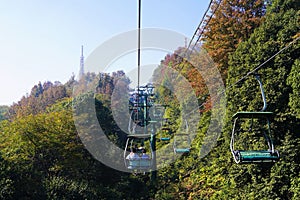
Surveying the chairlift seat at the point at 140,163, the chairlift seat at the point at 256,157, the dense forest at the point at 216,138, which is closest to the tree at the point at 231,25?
the dense forest at the point at 216,138

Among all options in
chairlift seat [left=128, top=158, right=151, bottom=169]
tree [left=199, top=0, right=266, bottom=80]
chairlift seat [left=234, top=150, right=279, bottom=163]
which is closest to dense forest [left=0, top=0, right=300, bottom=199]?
tree [left=199, top=0, right=266, bottom=80]

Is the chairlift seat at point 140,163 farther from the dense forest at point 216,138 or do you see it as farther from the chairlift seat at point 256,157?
the chairlift seat at point 256,157

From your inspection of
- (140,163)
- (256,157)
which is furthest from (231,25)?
(256,157)

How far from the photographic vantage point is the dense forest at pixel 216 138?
351 inches

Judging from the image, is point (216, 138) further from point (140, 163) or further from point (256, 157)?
point (256, 157)

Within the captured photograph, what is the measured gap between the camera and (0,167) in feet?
46.8

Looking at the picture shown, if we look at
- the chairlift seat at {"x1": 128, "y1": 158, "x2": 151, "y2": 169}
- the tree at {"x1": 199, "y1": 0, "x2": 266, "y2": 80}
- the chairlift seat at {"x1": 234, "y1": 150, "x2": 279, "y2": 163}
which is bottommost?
the chairlift seat at {"x1": 128, "y1": 158, "x2": 151, "y2": 169}

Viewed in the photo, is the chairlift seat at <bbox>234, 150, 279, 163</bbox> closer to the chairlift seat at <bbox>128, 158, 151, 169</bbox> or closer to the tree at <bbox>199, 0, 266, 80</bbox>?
the chairlift seat at <bbox>128, 158, 151, 169</bbox>

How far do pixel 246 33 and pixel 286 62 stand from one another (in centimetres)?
496

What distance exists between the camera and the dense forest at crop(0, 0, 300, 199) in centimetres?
891

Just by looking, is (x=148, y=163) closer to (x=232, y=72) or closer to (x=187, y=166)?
(x=232, y=72)

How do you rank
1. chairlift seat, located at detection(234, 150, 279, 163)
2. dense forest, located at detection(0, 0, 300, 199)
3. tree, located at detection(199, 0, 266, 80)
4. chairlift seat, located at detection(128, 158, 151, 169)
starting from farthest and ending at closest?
tree, located at detection(199, 0, 266, 80), chairlift seat, located at detection(128, 158, 151, 169), dense forest, located at detection(0, 0, 300, 199), chairlift seat, located at detection(234, 150, 279, 163)

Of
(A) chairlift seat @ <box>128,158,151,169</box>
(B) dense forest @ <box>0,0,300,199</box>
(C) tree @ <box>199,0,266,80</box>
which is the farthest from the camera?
(C) tree @ <box>199,0,266,80</box>

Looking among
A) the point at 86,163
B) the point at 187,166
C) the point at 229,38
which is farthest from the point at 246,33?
the point at 86,163
